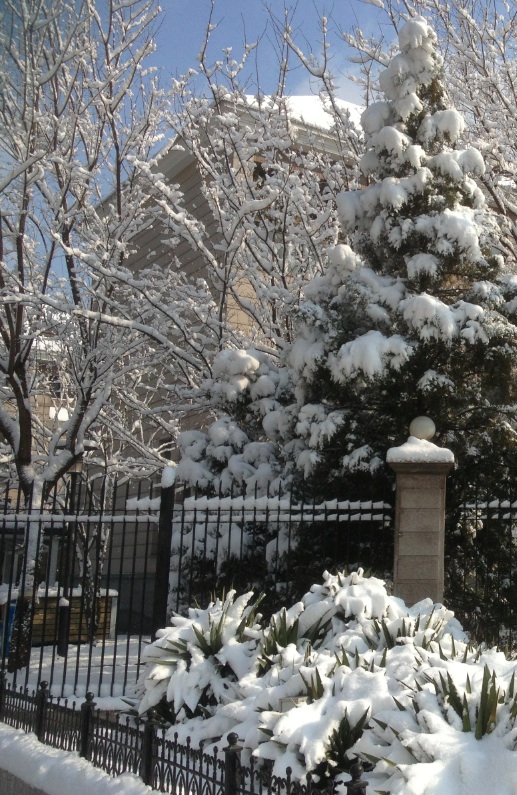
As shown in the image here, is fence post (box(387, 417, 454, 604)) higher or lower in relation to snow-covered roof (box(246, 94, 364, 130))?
lower

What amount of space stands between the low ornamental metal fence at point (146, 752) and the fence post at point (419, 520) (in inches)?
103

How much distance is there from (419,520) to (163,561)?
2428 mm

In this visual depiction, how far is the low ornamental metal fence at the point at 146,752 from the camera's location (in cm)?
393

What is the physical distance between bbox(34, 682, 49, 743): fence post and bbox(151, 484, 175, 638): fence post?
1860mm

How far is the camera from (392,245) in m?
10.1

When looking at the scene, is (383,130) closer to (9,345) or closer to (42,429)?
(9,345)

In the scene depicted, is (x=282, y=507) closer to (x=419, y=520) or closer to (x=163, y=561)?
(x=163, y=561)

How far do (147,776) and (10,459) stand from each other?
35.3 ft

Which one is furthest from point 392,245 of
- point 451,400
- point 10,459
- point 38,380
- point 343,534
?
point 38,380

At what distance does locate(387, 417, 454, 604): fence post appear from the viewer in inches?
296

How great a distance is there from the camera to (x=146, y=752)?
15.4 feet

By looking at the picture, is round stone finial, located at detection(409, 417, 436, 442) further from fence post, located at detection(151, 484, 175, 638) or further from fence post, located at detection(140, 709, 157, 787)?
fence post, located at detection(140, 709, 157, 787)

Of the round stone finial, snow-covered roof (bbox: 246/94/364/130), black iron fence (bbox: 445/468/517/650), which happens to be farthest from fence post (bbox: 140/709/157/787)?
snow-covered roof (bbox: 246/94/364/130)

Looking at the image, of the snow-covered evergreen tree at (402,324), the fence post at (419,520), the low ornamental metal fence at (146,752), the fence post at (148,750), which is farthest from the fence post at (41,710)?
the snow-covered evergreen tree at (402,324)
